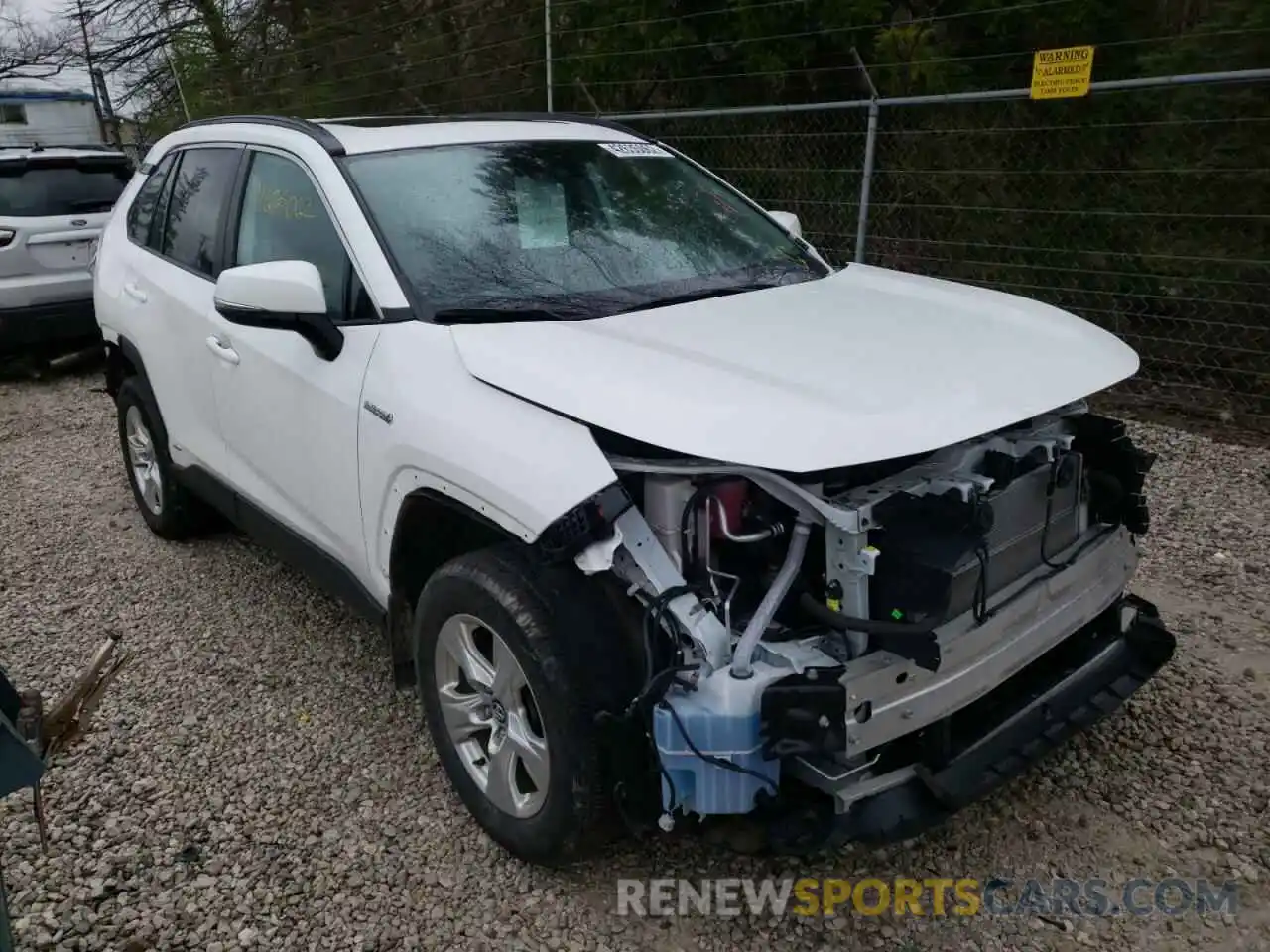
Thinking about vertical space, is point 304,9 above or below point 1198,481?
above

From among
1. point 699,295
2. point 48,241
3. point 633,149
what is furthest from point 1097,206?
point 48,241

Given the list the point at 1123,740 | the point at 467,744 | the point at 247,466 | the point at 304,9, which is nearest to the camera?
the point at 467,744

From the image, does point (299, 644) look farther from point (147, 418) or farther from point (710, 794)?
point (710, 794)

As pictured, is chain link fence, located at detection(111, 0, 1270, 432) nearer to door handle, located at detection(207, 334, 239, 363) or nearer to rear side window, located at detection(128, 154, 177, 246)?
rear side window, located at detection(128, 154, 177, 246)

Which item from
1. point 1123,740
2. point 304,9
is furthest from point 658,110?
point 1123,740

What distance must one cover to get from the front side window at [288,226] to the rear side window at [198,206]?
0.23m

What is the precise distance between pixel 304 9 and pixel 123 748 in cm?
1137

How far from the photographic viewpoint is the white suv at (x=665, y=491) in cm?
242

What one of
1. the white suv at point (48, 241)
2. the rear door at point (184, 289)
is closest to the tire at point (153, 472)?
the rear door at point (184, 289)

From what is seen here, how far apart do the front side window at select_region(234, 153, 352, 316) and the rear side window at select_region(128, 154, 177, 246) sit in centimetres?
108

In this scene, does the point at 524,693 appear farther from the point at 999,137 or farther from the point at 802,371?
the point at 999,137

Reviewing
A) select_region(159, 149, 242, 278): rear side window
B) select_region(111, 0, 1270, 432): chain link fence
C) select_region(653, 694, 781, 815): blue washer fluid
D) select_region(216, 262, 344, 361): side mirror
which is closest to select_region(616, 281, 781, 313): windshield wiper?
select_region(216, 262, 344, 361): side mirror

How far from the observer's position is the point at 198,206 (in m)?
4.38

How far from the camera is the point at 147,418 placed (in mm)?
4812
